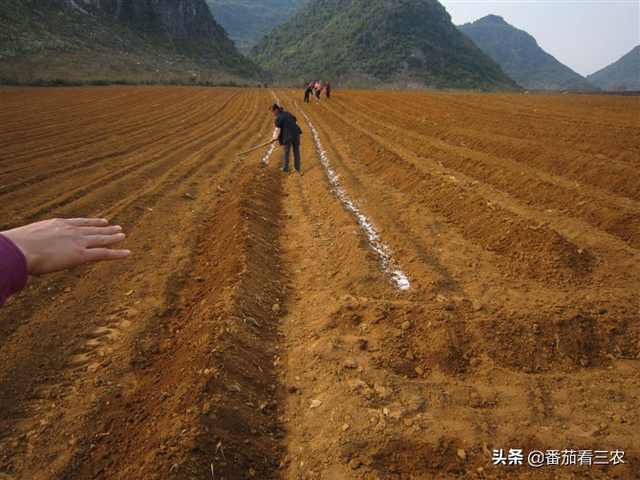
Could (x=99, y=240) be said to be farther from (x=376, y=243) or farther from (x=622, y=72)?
(x=622, y=72)

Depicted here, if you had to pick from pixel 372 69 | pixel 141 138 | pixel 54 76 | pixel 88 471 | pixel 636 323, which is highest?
pixel 372 69

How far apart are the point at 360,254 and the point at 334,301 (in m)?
1.05

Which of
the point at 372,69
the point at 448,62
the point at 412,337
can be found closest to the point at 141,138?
the point at 412,337

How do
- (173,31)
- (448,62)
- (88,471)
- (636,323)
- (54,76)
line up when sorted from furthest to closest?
(448,62)
(173,31)
(54,76)
(636,323)
(88,471)

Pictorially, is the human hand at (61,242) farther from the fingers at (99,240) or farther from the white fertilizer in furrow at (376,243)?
the white fertilizer in furrow at (376,243)

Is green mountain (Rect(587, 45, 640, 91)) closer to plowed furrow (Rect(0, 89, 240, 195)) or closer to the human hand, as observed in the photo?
plowed furrow (Rect(0, 89, 240, 195))

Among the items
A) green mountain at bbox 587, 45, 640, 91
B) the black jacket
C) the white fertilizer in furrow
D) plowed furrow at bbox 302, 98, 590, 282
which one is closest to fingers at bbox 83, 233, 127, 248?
the white fertilizer in furrow

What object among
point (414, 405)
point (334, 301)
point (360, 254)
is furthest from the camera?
point (360, 254)

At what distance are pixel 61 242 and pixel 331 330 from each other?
250 centimetres

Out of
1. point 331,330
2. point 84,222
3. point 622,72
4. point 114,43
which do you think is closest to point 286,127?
point 331,330

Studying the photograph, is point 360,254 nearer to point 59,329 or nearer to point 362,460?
point 362,460

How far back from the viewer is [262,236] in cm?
A: 606

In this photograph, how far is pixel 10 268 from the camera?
1.60m

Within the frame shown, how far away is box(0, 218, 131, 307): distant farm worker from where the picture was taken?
5.32 ft
